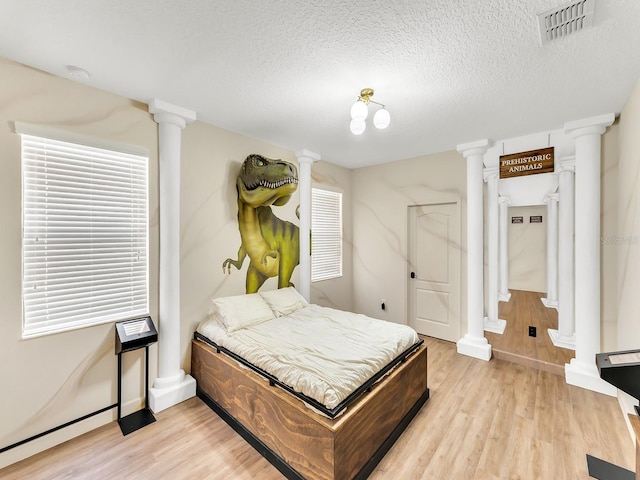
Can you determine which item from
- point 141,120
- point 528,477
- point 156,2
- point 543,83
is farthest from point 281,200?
point 528,477

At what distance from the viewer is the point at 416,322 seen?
14.3ft

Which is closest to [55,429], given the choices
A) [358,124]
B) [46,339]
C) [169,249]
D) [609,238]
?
[46,339]

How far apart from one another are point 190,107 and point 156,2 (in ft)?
4.01

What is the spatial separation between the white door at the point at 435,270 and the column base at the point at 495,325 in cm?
35

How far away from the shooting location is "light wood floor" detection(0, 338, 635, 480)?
5.90 ft

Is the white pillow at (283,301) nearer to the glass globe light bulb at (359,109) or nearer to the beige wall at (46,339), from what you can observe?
the beige wall at (46,339)

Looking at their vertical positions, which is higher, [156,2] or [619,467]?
[156,2]

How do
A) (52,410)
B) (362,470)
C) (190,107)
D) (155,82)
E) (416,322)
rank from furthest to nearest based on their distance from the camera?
(416,322) < (190,107) < (155,82) < (52,410) < (362,470)

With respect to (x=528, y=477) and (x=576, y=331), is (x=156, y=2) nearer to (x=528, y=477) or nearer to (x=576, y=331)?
(x=528, y=477)

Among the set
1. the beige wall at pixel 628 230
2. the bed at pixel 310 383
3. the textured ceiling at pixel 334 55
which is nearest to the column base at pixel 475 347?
the beige wall at pixel 628 230

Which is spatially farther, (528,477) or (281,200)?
(281,200)

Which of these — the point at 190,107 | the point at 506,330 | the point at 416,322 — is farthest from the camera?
the point at 416,322

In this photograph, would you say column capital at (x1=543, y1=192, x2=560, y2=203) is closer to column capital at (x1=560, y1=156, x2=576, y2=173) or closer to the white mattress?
column capital at (x1=560, y1=156, x2=576, y2=173)

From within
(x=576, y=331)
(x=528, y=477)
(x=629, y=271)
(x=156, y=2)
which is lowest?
(x=528, y=477)
